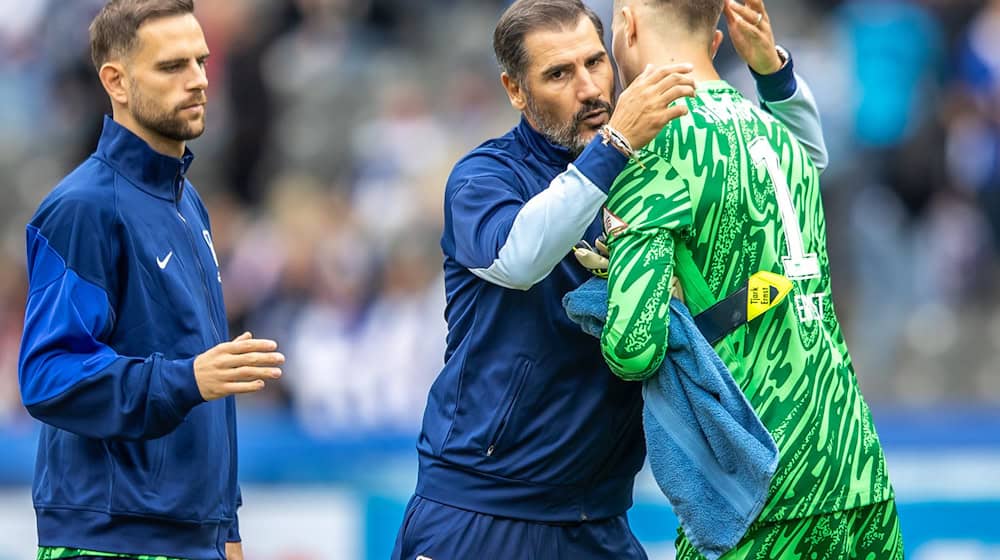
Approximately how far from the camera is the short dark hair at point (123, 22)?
190 inches

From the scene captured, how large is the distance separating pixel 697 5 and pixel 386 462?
15.7 feet

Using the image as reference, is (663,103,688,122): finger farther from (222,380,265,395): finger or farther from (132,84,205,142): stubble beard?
(132,84,205,142): stubble beard

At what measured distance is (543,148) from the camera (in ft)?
16.3

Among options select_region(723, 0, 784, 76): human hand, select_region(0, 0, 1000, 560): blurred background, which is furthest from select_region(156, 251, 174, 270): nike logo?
select_region(0, 0, 1000, 560): blurred background

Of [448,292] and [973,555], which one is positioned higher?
[973,555]

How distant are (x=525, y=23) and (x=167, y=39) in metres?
1.10

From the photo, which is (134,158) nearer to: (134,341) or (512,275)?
(134,341)

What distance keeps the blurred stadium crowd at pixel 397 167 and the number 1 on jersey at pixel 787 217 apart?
496 centimetres

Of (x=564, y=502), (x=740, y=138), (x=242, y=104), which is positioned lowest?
(x=564, y=502)

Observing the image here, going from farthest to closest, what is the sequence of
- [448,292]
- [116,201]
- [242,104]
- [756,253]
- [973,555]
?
[242,104]
[973,555]
[448,292]
[116,201]
[756,253]

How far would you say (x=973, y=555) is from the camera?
8336mm

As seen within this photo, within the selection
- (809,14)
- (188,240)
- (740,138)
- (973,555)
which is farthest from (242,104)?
(740,138)

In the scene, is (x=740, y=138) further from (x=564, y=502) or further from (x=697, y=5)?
(x=564, y=502)

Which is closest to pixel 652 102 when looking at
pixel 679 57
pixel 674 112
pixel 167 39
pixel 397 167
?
pixel 674 112
